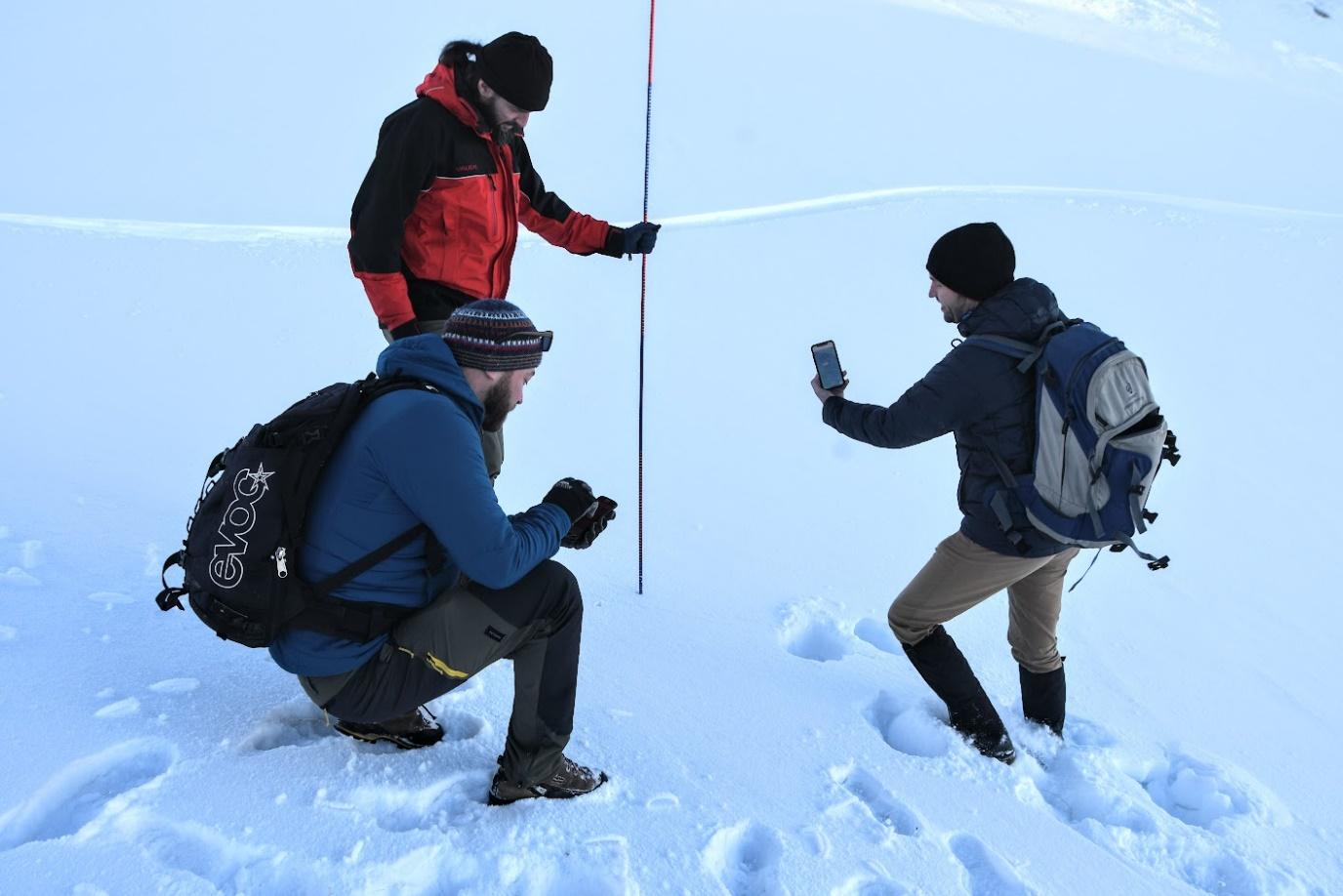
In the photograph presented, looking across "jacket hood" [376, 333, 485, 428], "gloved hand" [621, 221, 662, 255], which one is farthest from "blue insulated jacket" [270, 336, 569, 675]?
"gloved hand" [621, 221, 662, 255]

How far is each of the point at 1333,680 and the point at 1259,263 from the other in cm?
607

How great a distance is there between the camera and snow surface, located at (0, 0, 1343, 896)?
2.19 metres

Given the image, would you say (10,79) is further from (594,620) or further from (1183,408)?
(1183,408)

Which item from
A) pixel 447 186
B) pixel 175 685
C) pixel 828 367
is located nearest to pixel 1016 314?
pixel 828 367

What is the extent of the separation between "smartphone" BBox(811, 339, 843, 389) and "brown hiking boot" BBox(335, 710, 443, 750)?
1511 millimetres

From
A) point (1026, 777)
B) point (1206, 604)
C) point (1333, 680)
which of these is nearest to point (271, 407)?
point (1026, 777)

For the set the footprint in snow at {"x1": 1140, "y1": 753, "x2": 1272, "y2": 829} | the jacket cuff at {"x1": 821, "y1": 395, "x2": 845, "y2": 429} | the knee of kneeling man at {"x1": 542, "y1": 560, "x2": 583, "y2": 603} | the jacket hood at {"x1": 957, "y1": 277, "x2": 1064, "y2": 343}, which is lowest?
the footprint in snow at {"x1": 1140, "y1": 753, "x2": 1272, "y2": 829}

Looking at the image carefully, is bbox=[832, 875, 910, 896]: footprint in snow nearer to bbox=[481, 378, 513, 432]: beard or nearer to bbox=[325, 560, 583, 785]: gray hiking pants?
bbox=[325, 560, 583, 785]: gray hiking pants

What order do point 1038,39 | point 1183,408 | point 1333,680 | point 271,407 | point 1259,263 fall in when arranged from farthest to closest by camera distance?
point 1038,39 → point 1259,263 → point 1183,408 → point 271,407 → point 1333,680

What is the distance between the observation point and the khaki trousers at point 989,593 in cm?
273

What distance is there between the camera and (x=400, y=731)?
2.41 metres

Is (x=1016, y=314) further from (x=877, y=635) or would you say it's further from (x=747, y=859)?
(x=747, y=859)

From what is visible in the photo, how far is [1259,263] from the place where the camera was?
327 inches

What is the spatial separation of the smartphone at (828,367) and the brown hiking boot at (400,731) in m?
1.51
